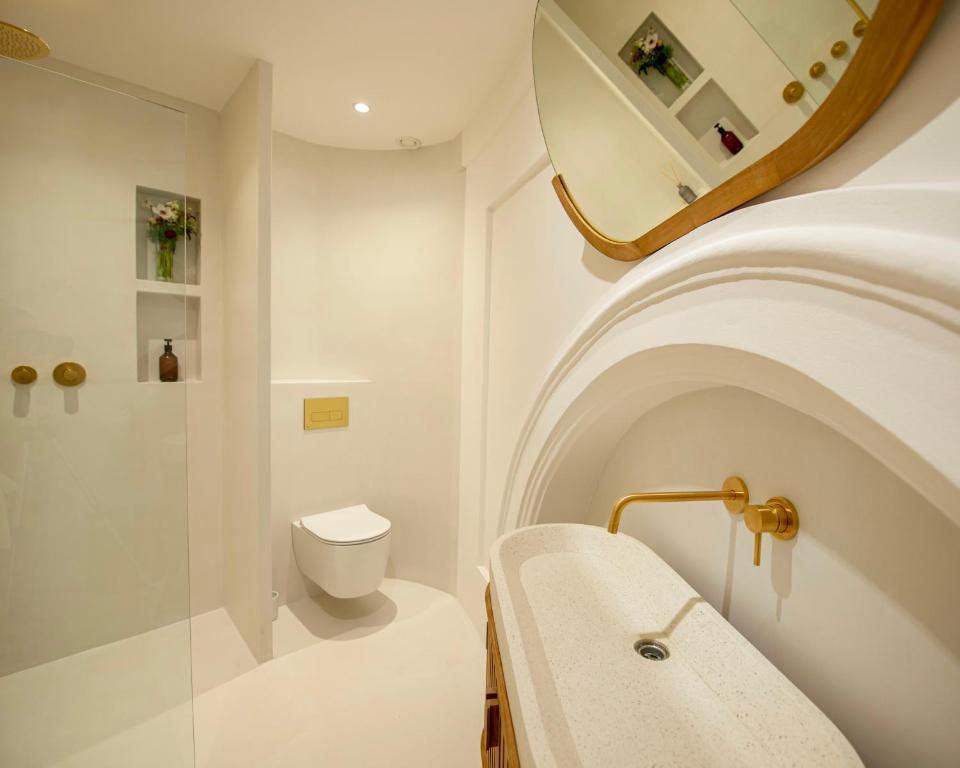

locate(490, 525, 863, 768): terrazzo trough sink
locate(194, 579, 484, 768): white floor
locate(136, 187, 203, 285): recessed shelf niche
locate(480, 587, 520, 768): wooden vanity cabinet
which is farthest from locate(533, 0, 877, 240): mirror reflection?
locate(194, 579, 484, 768): white floor

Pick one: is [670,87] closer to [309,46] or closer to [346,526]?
[309,46]

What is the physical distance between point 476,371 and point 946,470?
1.71 meters

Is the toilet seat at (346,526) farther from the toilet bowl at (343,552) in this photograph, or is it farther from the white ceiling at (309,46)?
the white ceiling at (309,46)

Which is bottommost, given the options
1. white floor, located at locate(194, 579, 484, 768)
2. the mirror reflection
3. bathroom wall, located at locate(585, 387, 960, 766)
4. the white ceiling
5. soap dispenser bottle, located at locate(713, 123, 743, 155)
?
white floor, located at locate(194, 579, 484, 768)

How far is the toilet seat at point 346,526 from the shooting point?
1.94 metres

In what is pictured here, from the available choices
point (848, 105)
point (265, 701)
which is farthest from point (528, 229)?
point (265, 701)

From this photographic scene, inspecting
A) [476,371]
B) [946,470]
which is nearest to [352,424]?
[476,371]

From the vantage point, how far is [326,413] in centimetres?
227

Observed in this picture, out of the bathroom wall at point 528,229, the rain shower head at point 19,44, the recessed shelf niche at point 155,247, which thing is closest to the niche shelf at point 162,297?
the recessed shelf niche at point 155,247

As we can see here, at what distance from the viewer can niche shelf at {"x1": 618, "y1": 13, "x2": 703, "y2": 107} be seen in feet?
2.73

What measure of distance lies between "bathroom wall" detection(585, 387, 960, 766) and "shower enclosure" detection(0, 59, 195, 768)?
1657 mm

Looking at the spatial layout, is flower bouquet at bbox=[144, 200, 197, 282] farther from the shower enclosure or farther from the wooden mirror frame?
the wooden mirror frame

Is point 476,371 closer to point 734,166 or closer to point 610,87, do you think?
point 610,87

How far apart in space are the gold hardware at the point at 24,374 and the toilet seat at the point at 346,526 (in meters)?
1.17
